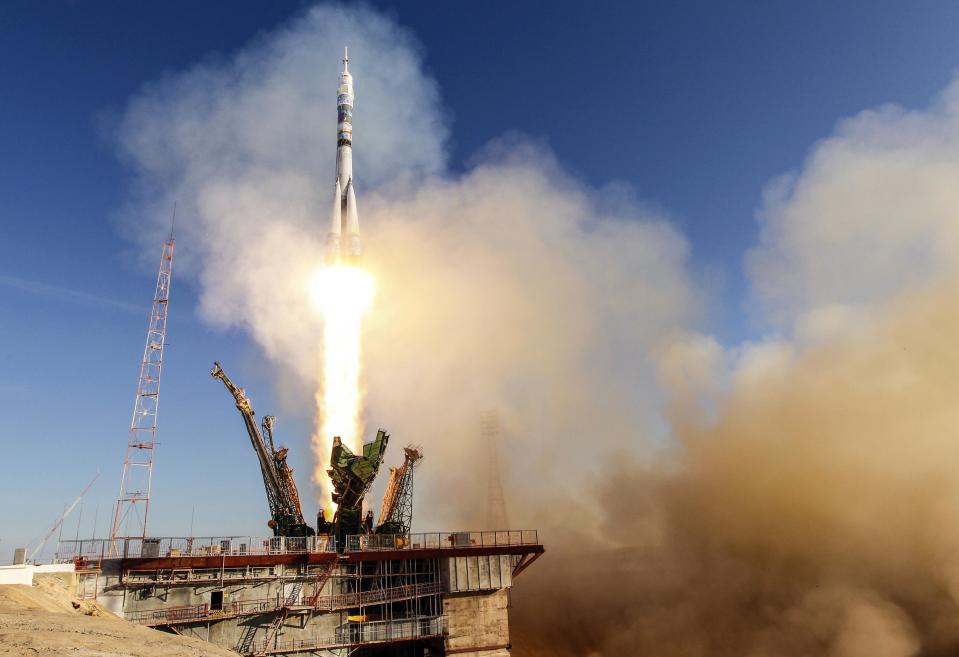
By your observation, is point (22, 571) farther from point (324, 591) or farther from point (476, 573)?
point (476, 573)

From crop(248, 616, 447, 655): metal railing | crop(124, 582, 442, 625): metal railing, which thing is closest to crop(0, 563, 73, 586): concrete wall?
crop(124, 582, 442, 625): metal railing

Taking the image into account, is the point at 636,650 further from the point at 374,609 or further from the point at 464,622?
the point at 374,609

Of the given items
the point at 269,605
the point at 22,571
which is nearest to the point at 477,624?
the point at 269,605

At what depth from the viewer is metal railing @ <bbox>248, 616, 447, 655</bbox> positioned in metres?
48.8

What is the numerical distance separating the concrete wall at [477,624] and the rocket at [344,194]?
114 feet

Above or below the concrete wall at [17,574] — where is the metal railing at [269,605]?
below

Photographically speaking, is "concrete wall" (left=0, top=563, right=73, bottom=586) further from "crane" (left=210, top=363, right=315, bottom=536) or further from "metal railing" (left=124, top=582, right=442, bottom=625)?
"crane" (left=210, top=363, right=315, bottom=536)

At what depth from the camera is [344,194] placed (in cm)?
7150

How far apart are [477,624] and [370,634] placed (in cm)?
839

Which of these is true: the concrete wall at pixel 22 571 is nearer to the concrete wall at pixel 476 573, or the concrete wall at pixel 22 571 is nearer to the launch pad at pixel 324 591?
the launch pad at pixel 324 591

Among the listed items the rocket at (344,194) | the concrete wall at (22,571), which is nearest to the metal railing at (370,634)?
the concrete wall at (22,571)

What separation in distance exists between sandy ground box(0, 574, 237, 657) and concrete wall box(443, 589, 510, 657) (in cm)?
2268

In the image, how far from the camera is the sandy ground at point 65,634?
25531 mm

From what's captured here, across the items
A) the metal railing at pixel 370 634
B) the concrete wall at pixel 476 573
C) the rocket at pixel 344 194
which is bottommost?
the metal railing at pixel 370 634
